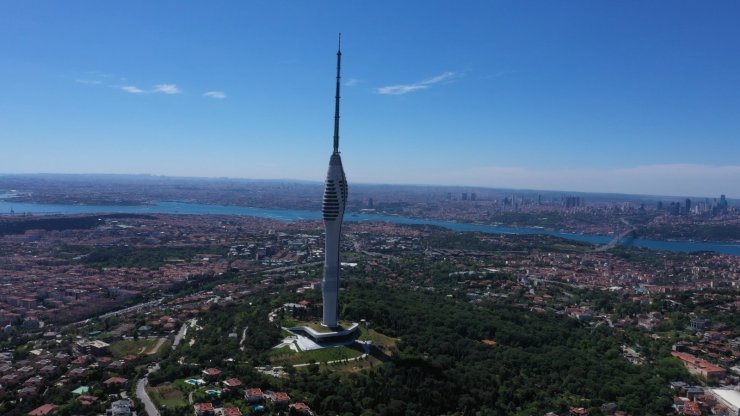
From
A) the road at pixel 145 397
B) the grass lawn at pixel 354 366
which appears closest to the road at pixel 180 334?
the road at pixel 145 397

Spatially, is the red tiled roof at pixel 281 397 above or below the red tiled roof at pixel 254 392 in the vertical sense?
below

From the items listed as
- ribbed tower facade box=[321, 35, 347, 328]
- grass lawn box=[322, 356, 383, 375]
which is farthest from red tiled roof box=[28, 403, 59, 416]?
ribbed tower facade box=[321, 35, 347, 328]

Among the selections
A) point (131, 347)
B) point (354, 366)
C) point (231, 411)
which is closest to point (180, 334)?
point (131, 347)

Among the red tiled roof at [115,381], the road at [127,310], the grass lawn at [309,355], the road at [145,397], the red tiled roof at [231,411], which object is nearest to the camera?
the red tiled roof at [231,411]

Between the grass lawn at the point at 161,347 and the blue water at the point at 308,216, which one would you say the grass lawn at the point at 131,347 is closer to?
the grass lawn at the point at 161,347

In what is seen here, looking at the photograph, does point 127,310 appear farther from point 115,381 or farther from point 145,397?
point 145,397

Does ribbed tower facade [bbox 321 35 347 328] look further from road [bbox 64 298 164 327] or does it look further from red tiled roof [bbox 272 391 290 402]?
road [bbox 64 298 164 327]
